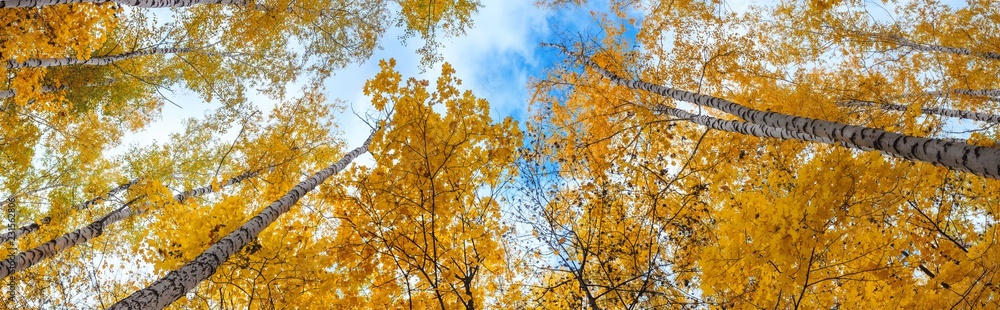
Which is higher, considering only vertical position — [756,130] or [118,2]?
[118,2]

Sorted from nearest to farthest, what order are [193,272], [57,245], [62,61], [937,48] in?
[193,272]
[57,245]
[62,61]
[937,48]

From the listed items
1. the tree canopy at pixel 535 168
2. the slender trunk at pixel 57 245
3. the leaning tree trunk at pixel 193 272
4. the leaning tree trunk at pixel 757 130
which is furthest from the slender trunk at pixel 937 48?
the slender trunk at pixel 57 245

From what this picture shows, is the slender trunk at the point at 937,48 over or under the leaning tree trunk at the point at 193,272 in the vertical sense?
over

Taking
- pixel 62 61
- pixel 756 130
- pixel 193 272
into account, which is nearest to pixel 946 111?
pixel 756 130

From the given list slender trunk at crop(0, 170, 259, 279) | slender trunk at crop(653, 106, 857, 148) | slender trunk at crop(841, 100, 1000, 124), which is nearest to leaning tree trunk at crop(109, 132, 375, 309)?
slender trunk at crop(0, 170, 259, 279)

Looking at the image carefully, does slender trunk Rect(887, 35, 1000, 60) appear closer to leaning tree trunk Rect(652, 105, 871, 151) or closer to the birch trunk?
leaning tree trunk Rect(652, 105, 871, 151)

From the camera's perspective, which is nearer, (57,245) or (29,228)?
(57,245)

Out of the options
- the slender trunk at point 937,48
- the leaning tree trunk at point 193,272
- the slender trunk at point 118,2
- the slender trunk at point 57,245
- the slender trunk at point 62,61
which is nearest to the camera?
the leaning tree trunk at point 193,272

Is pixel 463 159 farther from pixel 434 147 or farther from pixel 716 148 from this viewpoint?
pixel 716 148

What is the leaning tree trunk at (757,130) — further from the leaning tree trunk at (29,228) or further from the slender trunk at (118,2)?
the leaning tree trunk at (29,228)

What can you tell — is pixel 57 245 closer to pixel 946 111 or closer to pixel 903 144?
pixel 903 144

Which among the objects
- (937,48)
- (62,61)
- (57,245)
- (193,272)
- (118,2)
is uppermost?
(937,48)

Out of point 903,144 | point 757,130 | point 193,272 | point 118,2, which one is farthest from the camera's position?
point 757,130

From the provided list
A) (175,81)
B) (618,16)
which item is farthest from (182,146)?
(618,16)
